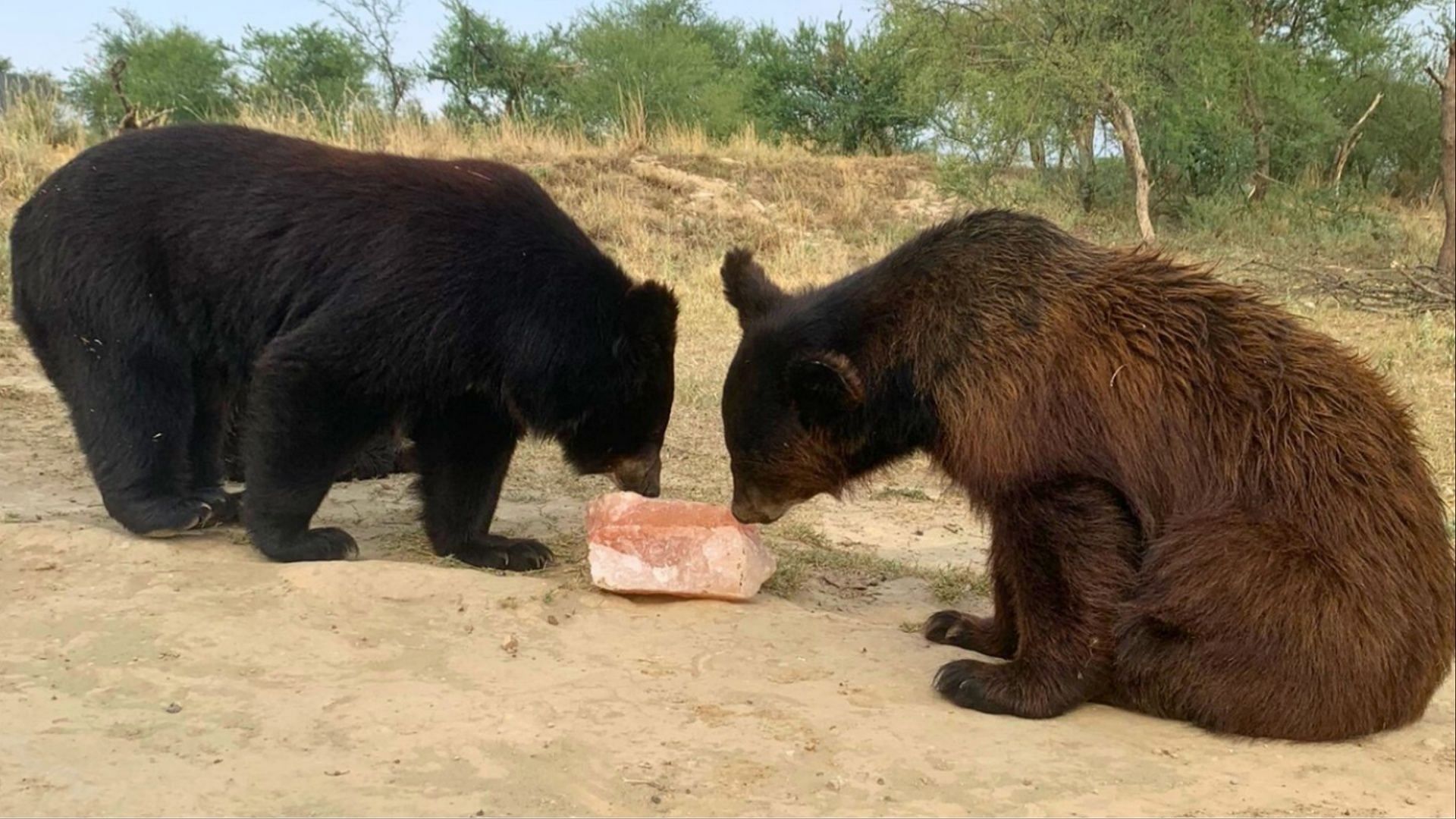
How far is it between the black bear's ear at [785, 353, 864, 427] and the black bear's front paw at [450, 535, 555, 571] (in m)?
1.62

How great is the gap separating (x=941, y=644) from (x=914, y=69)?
18.4 m

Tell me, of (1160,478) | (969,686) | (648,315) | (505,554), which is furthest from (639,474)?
(1160,478)

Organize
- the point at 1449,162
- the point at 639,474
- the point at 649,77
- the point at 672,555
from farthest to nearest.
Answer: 1. the point at 649,77
2. the point at 1449,162
3. the point at 639,474
4. the point at 672,555

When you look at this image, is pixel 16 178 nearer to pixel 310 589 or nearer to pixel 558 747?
pixel 310 589

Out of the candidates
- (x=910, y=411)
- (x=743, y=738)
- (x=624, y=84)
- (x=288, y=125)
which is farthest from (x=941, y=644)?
(x=624, y=84)

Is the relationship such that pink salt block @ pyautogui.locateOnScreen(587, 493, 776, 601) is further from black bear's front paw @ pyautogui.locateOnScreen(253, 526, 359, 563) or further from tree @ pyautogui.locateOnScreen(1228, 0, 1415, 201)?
tree @ pyautogui.locateOnScreen(1228, 0, 1415, 201)

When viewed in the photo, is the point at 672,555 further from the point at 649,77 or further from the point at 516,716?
the point at 649,77

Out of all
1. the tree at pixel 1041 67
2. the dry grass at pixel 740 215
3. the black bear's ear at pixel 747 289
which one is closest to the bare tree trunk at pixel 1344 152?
the dry grass at pixel 740 215

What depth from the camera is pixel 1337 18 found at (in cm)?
2217

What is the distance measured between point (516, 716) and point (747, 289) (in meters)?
1.77

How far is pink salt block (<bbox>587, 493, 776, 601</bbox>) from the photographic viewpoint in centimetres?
465

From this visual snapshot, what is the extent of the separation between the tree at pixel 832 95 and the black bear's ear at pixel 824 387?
2491cm

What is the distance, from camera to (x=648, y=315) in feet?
16.6

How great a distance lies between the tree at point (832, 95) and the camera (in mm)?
29969
